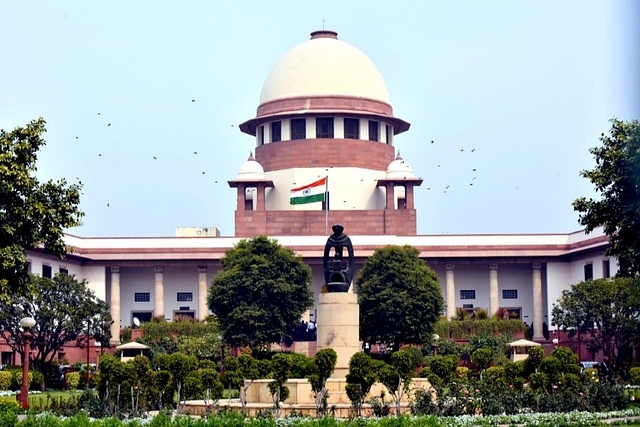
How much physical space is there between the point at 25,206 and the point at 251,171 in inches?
1713

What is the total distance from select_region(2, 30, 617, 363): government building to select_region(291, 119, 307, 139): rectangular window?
57 millimetres

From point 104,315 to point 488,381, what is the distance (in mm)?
29692

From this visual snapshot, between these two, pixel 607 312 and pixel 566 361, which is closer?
pixel 566 361

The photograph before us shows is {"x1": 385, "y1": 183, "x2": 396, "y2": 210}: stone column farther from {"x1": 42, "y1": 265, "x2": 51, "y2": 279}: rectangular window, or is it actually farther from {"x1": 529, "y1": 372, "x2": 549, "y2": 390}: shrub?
{"x1": 529, "y1": 372, "x2": 549, "y2": 390}: shrub

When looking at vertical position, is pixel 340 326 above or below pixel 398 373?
above

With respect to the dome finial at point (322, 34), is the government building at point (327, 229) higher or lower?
lower

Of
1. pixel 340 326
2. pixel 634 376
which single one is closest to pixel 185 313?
pixel 634 376

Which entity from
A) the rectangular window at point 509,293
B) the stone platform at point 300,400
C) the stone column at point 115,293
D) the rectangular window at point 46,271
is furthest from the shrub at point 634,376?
the stone column at point 115,293

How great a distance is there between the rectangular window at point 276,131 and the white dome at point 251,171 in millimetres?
2598

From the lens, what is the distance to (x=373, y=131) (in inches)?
3150

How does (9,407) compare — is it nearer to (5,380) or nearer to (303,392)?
(303,392)

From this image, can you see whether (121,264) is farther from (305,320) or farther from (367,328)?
(367,328)

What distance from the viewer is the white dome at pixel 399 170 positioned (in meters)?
76.5

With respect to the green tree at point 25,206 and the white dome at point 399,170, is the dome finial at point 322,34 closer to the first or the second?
the white dome at point 399,170
